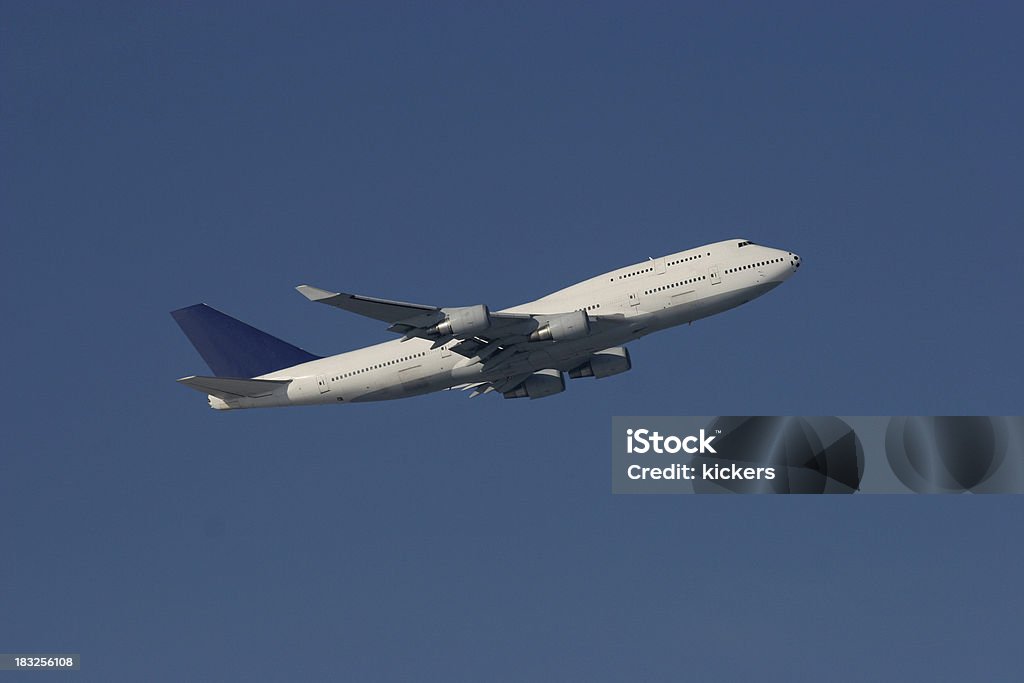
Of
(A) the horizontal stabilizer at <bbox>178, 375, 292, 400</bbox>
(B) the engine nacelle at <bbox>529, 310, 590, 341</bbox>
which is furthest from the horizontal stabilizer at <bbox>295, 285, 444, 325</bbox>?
(A) the horizontal stabilizer at <bbox>178, 375, 292, 400</bbox>

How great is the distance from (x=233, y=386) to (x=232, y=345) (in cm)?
553

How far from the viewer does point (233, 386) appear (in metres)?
61.6

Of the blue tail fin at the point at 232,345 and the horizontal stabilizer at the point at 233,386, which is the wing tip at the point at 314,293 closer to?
the horizontal stabilizer at the point at 233,386

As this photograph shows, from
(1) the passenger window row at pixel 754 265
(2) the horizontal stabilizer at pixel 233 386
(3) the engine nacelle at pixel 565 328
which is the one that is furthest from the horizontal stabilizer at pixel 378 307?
(1) the passenger window row at pixel 754 265

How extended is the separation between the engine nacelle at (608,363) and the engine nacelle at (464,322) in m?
9.78

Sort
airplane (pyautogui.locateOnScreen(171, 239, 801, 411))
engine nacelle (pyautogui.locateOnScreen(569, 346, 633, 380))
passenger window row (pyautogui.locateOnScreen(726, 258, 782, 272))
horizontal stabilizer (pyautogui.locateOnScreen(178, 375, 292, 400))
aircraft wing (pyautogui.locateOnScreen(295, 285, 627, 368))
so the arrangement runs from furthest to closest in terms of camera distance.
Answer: engine nacelle (pyautogui.locateOnScreen(569, 346, 633, 380)), horizontal stabilizer (pyautogui.locateOnScreen(178, 375, 292, 400)), passenger window row (pyautogui.locateOnScreen(726, 258, 782, 272)), airplane (pyautogui.locateOnScreen(171, 239, 801, 411)), aircraft wing (pyautogui.locateOnScreen(295, 285, 627, 368))

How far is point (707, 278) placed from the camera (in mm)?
57281

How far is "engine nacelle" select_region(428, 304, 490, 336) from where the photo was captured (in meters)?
55.7

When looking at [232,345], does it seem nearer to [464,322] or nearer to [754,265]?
[464,322]

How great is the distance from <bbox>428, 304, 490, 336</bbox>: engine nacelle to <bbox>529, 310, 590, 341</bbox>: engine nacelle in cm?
267

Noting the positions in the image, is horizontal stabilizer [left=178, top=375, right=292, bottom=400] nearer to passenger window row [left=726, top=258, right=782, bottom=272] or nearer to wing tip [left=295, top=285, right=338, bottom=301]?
wing tip [left=295, top=285, right=338, bottom=301]

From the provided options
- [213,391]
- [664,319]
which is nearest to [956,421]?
[664,319]

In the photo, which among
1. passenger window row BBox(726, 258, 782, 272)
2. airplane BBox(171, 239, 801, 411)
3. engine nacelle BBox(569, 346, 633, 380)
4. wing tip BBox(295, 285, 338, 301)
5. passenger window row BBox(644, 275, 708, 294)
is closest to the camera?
wing tip BBox(295, 285, 338, 301)

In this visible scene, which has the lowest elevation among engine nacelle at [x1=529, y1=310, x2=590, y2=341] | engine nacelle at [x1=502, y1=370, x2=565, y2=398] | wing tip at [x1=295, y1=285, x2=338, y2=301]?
engine nacelle at [x1=502, y1=370, x2=565, y2=398]
